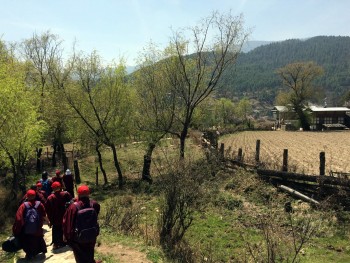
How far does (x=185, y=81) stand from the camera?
78.5ft

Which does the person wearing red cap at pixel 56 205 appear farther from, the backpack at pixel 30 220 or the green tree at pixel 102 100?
the green tree at pixel 102 100

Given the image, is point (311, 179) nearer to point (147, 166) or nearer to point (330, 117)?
point (147, 166)

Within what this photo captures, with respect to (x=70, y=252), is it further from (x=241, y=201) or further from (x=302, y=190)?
(x=302, y=190)

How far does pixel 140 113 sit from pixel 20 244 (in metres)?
16.8

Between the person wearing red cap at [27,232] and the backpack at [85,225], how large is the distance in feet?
6.82

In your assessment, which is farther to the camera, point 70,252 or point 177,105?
point 177,105

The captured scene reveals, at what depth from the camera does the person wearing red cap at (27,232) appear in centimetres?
819

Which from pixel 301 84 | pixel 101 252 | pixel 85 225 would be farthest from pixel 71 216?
pixel 301 84

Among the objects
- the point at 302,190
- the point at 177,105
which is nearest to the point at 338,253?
the point at 302,190

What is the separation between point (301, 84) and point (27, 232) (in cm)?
7469

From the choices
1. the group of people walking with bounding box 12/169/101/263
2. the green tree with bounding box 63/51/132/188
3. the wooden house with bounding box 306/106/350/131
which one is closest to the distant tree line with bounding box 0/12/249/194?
the green tree with bounding box 63/51/132/188

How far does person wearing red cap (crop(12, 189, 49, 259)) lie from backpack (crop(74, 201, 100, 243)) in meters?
2.08

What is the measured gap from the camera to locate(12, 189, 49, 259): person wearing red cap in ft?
26.9

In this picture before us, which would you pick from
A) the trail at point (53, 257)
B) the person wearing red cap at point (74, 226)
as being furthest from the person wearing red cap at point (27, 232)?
the person wearing red cap at point (74, 226)
